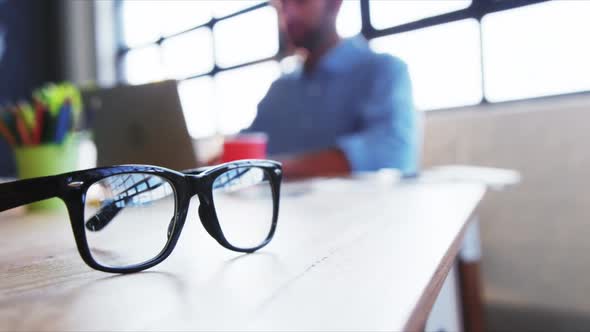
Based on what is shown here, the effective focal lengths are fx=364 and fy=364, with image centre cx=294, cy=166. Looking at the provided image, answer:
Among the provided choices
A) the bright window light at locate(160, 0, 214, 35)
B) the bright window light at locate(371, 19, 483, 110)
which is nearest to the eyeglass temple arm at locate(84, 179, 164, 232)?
the bright window light at locate(371, 19, 483, 110)

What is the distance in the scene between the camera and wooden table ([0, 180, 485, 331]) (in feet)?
0.54

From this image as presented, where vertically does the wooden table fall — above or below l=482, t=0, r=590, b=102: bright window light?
below

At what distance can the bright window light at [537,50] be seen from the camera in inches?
38.8

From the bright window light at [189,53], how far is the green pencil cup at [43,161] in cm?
168

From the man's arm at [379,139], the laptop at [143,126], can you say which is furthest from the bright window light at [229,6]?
the laptop at [143,126]

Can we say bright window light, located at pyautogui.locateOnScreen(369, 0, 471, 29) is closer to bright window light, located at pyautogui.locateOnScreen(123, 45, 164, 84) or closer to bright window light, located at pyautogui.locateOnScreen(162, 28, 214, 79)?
bright window light, located at pyautogui.locateOnScreen(162, 28, 214, 79)

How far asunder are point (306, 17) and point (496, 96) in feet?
2.35

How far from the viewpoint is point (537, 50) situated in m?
1.12

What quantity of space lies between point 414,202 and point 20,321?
396 millimetres

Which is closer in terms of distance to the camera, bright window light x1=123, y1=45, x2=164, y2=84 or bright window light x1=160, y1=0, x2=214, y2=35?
bright window light x1=160, y1=0, x2=214, y2=35

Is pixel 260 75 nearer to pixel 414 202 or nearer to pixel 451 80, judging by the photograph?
pixel 451 80

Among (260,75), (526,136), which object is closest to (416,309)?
(526,136)

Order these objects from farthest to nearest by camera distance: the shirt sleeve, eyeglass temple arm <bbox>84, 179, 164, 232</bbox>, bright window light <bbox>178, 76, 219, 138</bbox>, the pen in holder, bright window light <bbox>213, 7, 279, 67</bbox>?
bright window light <bbox>178, 76, 219, 138</bbox> → bright window light <bbox>213, 7, 279, 67</bbox> → the shirt sleeve → the pen in holder → eyeglass temple arm <bbox>84, 179, 164, 232</bbox>

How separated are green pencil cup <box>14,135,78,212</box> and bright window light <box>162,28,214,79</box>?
5.53 feet
